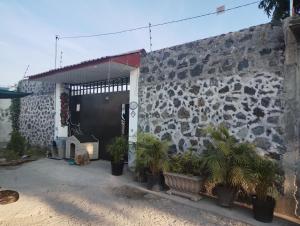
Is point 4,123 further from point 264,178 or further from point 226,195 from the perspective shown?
point 264,178

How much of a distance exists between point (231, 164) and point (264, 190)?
2.08 ft

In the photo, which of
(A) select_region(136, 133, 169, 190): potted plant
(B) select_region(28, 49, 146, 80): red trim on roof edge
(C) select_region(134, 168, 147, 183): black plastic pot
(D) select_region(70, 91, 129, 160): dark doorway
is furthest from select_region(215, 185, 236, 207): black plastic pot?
(D) select_region(70, 91, 129, 160): dark doorway

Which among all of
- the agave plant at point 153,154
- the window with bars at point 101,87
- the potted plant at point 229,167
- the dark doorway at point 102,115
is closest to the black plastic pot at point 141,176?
the agave plant at point 153,154

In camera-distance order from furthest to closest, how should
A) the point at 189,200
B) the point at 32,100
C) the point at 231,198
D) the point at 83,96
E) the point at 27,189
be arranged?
the point at 32,100 < the point at 83,96 < the point at 27,189 < the point at 189,200 < the point at 231,198

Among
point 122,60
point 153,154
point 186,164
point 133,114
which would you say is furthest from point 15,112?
point 186,164

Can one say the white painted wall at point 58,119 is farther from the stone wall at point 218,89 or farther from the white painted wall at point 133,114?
the stone wall at point 218,89

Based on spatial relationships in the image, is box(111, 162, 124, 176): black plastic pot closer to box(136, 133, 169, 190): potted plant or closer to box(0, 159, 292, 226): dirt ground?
A: box(0, 159, 292, 226): dirt ground

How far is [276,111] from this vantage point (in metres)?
4.61

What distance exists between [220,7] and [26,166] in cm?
697

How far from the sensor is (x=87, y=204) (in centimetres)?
461

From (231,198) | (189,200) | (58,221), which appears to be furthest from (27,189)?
(231,198)

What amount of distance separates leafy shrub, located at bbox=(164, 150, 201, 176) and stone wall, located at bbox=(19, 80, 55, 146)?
6.38m

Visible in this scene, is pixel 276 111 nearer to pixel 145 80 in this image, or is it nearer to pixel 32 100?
pixel 145 80

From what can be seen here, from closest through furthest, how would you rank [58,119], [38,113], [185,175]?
[185,175]
[58,119]
[38,113]
